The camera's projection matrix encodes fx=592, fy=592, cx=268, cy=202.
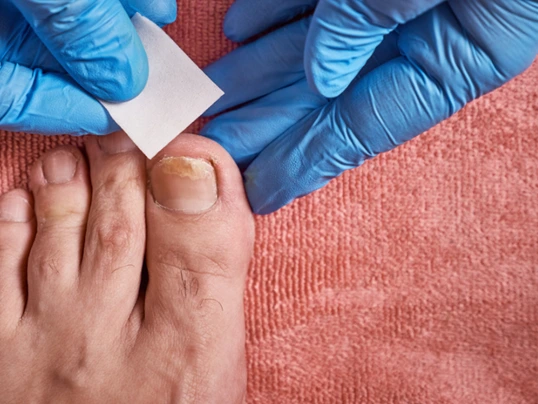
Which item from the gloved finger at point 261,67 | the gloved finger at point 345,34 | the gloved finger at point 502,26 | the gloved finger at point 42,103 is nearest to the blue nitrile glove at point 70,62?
the gloved finger at point 42,103

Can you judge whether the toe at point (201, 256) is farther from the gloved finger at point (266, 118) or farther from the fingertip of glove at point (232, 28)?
the fingertip of glove at point (232, 28)

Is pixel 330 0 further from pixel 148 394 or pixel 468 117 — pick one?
pixel 148 394

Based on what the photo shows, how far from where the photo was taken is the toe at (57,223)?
35.4 inches

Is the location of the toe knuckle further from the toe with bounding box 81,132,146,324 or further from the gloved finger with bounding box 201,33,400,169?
the gloved finger with bounding box 201,33,400,169

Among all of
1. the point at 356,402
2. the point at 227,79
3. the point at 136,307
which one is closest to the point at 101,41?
the point at 227,79

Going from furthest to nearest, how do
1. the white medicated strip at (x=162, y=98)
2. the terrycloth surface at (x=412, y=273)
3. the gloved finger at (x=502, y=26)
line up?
the terrycloth surface at (x=412, y=273)
the white medicated strip at (x=162, y=98)
the gloved finger at (x=502, y=26)

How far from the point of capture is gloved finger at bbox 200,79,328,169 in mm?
876

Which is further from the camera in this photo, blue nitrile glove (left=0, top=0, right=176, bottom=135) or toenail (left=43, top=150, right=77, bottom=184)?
toenail (left=43, top=150, right=77, bottom=184)

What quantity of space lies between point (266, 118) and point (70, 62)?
28cm

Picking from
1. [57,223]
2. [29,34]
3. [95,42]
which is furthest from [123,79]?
[57,223]

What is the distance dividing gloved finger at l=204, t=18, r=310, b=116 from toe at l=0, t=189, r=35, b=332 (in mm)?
340

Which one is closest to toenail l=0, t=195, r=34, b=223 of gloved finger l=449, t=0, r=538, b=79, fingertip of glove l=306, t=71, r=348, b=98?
fingertip of glove l=306, t=71, r=348, b=98

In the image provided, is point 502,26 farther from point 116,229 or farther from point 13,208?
point 13,208

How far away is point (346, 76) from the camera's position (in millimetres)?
795
